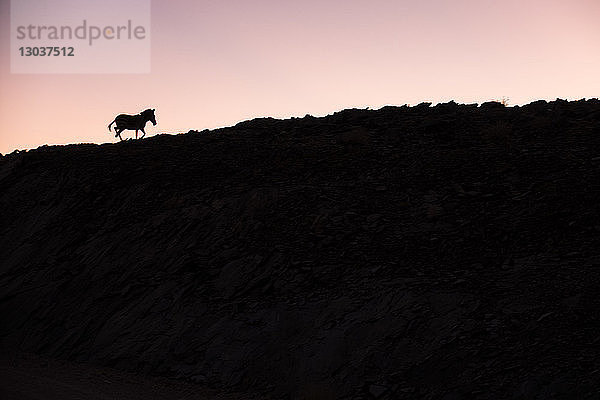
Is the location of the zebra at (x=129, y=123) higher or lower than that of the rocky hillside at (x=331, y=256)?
higher

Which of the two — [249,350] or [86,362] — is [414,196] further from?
[86,362]

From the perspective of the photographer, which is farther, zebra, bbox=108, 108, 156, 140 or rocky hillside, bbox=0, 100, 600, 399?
zebra, bbox=108, 108, 156, 140

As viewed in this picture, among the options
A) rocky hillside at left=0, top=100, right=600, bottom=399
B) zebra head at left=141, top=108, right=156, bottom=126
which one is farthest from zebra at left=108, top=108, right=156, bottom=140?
rocky hillside at left=0, top=100, right=600, bottom=399

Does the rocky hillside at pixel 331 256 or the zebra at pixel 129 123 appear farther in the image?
the zebra at pixel 129 123

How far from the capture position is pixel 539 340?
40.3ft

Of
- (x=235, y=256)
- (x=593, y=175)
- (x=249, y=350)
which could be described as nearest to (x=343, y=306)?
(x=249, y=350)

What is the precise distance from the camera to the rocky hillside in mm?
12758

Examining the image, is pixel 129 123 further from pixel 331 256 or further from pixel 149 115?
pixel 331 256

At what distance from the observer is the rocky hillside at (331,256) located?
12758mm

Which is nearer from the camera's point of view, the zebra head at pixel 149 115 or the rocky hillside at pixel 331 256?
the rocky hillside at pixel 331 256

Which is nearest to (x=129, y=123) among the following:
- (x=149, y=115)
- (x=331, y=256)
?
(x=149, y=115)

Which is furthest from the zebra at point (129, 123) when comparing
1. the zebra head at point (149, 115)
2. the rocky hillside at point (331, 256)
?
the rocky hillside at point (331, 256)

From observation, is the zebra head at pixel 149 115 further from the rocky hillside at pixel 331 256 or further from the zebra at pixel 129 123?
the rocky hillside at pixel 331 256

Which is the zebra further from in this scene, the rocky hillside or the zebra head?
the rocky hillside
